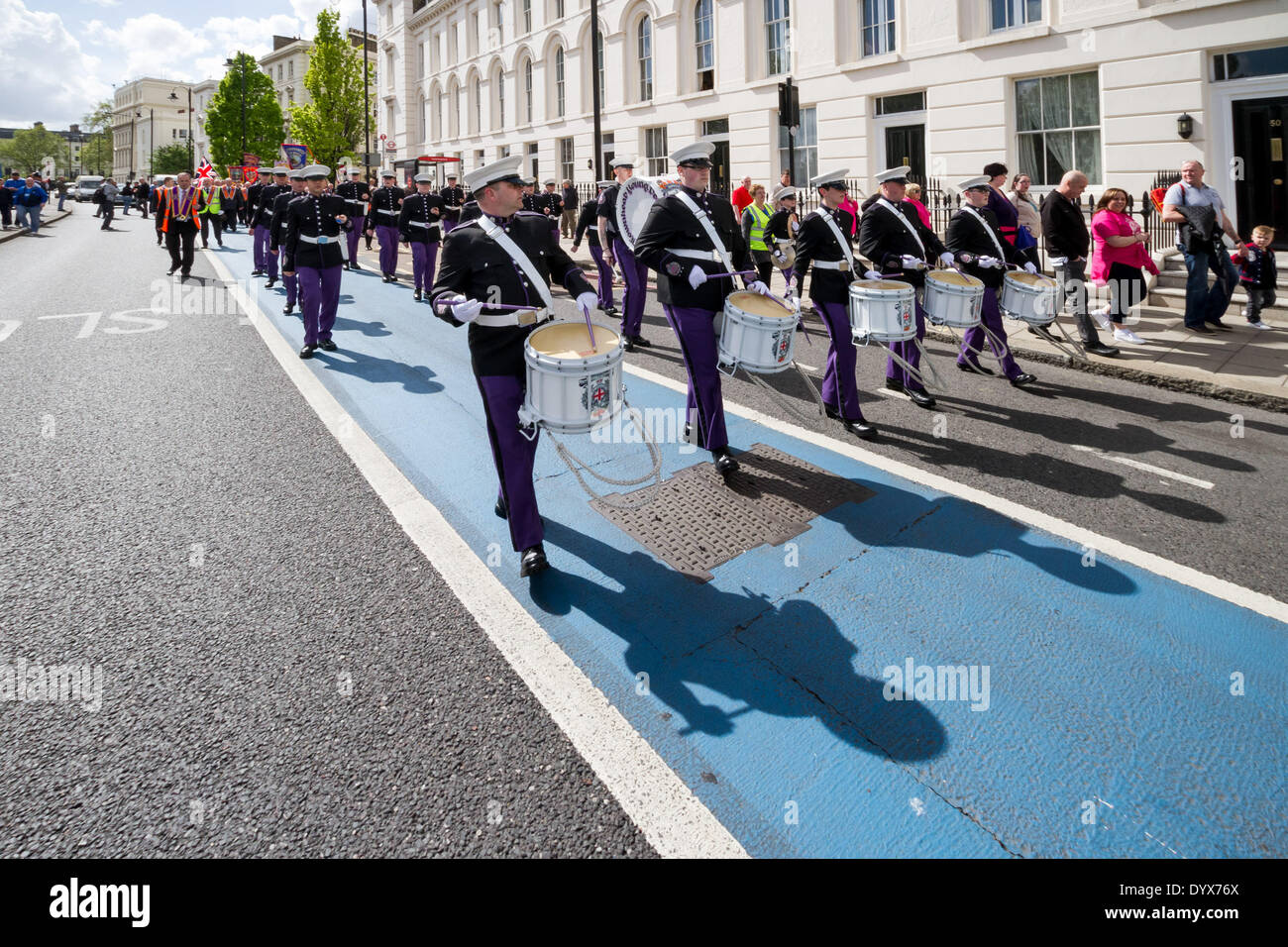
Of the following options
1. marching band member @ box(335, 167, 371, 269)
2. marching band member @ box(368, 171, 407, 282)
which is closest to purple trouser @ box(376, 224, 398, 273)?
marching band member @ box(368, 171, 407, 282)

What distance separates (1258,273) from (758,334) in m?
9.06

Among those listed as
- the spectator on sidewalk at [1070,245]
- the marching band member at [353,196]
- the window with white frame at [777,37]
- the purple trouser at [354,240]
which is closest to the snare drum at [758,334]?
the spectator on sidewalk at [1070,245]

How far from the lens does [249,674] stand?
11.4 feet

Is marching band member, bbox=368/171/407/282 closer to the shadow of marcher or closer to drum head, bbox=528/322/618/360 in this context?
drum head, bbox=528/322/618/360

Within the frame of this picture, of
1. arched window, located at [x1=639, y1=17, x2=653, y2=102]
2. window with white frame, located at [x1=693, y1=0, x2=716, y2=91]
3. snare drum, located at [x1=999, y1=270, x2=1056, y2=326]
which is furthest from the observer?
arched window, located at [x1=639, y1=17, x2=653, y2=102]

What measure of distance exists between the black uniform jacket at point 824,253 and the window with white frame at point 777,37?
1789 cm

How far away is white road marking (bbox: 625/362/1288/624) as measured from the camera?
4.06m

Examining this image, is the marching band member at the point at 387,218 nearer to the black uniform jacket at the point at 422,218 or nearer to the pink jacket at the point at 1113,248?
the black uniform jacket at the point at 422,218

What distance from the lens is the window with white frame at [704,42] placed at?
25031 millimetres

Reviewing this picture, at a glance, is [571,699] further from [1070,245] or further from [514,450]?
[1070,245]

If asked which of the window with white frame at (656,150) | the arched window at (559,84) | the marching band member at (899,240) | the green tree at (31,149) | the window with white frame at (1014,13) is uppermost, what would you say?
the green tree at (31,149)

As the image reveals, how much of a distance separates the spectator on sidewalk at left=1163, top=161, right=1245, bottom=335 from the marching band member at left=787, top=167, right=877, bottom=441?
6581mm

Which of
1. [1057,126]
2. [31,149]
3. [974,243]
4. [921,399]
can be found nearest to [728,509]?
[921,399]
